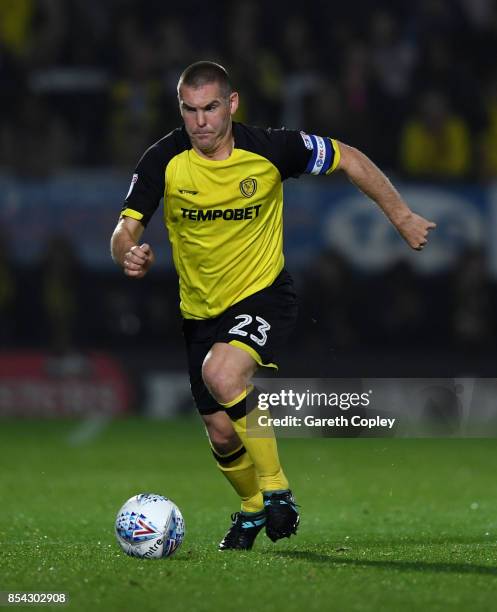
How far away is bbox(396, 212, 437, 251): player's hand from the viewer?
6355 millimetres

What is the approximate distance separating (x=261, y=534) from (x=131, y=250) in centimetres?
196

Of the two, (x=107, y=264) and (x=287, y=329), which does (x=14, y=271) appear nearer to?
(x=107, y=264)

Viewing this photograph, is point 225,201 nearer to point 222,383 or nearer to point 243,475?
point 222,383

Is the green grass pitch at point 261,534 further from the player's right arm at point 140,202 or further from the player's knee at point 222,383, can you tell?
the player's right arm at point 140,202

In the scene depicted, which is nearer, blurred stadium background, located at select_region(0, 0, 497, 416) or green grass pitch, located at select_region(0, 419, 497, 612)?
green grass pitch, located at select_region(0, 419, 497, 612)

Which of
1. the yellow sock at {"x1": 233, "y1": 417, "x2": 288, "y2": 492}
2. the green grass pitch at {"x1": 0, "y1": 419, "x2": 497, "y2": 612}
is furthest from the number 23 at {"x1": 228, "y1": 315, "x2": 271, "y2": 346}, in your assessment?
the green grass pitch at {"x1": 0, "y1": 419, "x2": 497, "y2": 612}

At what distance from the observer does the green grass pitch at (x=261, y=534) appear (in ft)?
16.7

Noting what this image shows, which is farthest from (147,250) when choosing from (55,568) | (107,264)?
(107,264)

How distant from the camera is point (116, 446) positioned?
12.1 metres

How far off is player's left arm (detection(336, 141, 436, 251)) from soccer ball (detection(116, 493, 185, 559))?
1.64 m

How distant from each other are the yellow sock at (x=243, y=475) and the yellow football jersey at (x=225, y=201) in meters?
0.68

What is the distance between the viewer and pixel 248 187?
6391 millimetres

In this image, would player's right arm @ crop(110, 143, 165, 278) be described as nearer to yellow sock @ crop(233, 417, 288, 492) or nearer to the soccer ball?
yellow sock @ crop(233, 417, 288, 492)

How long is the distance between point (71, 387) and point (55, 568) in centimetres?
892
